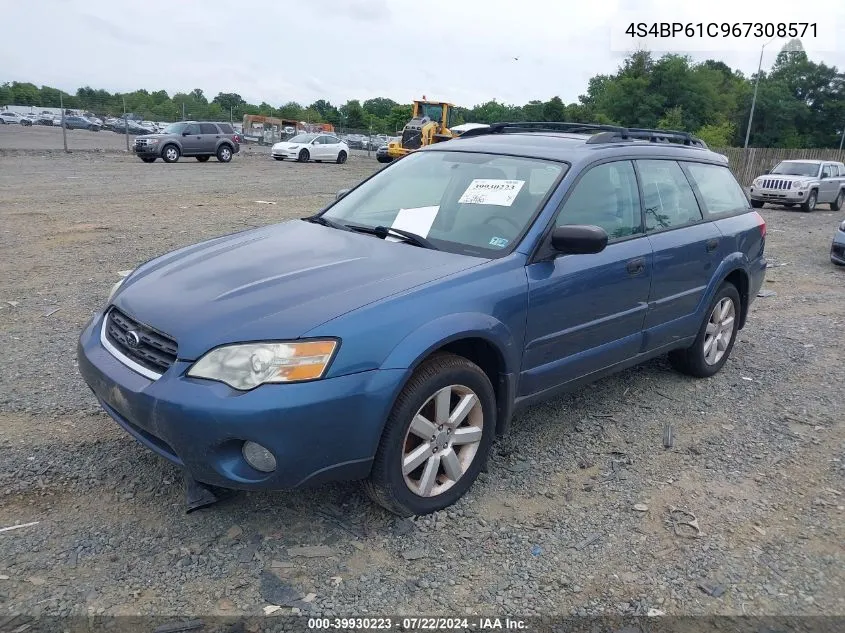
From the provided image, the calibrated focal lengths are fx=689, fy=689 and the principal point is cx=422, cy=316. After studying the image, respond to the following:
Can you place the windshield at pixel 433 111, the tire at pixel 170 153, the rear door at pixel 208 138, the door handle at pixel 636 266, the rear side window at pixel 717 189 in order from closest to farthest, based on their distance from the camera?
the door handle at pixel 636 266 → the rear side window at pixel 717 189 → the tire at pixel 170 153 → the rear door at pixel 208 138 → the windshield at pixel 433 111

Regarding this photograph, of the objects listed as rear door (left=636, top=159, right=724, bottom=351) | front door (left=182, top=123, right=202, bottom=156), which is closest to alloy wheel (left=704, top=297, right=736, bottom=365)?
rear door (left=636, top=159, right=724, bottom=351)

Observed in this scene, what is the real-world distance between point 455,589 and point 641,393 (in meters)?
2.65

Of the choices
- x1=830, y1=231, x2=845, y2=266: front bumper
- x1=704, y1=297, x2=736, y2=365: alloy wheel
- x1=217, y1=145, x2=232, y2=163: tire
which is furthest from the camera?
x1=217, y1=145, x2=232, y2=163: tire

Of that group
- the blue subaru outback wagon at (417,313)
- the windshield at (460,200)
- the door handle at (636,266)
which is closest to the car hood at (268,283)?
the blue subaru outback wagon at (417,313)

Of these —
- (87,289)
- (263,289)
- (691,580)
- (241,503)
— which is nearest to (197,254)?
(263,289)

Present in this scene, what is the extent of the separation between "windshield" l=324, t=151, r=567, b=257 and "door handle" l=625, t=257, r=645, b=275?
692 mm

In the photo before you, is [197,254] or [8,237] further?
[8,237]

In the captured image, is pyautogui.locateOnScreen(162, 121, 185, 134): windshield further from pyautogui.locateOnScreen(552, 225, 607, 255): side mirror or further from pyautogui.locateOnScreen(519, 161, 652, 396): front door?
pyautogui.locateOnScreen(552, 225, 607, 255): side mirror

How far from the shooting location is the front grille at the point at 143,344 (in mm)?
2833

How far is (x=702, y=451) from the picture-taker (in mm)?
4035

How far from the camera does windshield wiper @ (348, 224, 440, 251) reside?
359 centimetres

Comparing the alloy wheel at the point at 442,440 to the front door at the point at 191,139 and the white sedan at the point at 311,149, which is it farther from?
the white sedan at the point at 311,149

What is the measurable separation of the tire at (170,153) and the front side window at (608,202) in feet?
78.4

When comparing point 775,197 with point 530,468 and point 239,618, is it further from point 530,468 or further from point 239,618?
point 239,618
